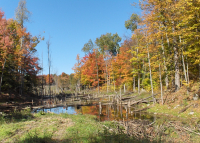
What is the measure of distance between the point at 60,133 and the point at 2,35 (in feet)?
70.5

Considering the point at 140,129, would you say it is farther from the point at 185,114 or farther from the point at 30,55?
the point at 30,55

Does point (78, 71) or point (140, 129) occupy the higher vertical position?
point (78, 71)

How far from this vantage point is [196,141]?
6.69m

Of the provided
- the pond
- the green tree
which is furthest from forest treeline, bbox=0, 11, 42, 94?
the green tree

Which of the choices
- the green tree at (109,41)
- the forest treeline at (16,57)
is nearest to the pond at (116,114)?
the forest treeline at (16,57)

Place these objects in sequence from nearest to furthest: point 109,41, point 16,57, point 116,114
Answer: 1. point 116,114
2. point 16,57
3. point 109,41

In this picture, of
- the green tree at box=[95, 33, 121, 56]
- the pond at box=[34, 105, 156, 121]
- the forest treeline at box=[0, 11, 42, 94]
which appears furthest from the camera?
the green tree at box=[95, 33, 121, 56]

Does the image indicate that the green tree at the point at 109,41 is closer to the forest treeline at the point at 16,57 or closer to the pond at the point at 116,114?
the forest treeline at the point at 16,57

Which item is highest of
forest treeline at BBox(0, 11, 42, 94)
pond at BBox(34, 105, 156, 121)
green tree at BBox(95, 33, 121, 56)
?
green tree at BBox(95, 33, 121, 56)

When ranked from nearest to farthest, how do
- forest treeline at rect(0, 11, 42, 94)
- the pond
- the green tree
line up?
the pond < forest treeline at rect(0, 11, 42, 94) < the green tree

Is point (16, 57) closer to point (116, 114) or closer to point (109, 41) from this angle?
point (116, 114)

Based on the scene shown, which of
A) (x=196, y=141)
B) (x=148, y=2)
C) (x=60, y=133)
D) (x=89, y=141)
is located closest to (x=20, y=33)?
(x=148, y=2)

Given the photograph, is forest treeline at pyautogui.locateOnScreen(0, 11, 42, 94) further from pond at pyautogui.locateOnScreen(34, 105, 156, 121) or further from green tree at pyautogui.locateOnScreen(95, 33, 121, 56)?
green tree at pyautogui.locateOnScreen(95, 33, 121, 56)

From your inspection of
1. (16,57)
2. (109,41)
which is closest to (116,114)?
(16,57)
